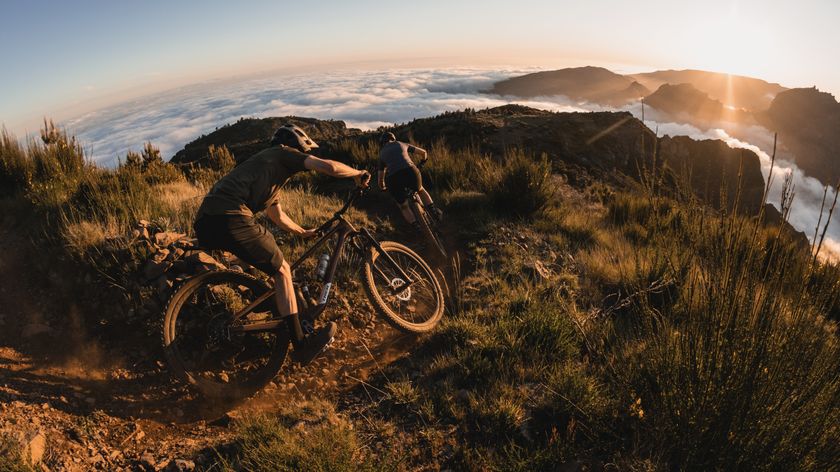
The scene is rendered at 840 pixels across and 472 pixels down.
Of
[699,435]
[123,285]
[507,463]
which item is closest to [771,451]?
[699,435]

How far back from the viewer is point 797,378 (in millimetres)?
2359

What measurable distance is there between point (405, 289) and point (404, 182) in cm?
242

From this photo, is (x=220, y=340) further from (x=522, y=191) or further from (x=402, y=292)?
(x=522, y=191)

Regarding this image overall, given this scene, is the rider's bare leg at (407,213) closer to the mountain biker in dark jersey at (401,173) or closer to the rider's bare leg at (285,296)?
the mountain biker in dark jersey at (401,173)

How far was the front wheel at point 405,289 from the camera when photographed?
454 cm

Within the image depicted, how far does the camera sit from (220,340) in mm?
3998

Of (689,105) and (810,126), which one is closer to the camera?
(810,126)

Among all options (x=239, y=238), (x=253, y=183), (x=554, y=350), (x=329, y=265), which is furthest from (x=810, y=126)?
(x=239, y=238)

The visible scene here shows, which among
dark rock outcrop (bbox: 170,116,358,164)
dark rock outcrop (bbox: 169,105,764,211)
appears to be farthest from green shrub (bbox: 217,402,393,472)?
dark rock outcrop (bbox: 170,116,358,164)

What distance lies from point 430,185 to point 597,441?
764 centimetres

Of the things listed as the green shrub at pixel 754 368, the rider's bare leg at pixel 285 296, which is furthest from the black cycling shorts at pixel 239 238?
the green shrub at pixel 754 368

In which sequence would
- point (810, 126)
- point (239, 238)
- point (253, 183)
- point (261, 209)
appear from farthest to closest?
point (810, 126)
point (261, 209)
point (253, 183)
point (239, 238)

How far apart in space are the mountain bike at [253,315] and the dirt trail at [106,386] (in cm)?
26

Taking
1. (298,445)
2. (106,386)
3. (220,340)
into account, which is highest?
(220,340)
